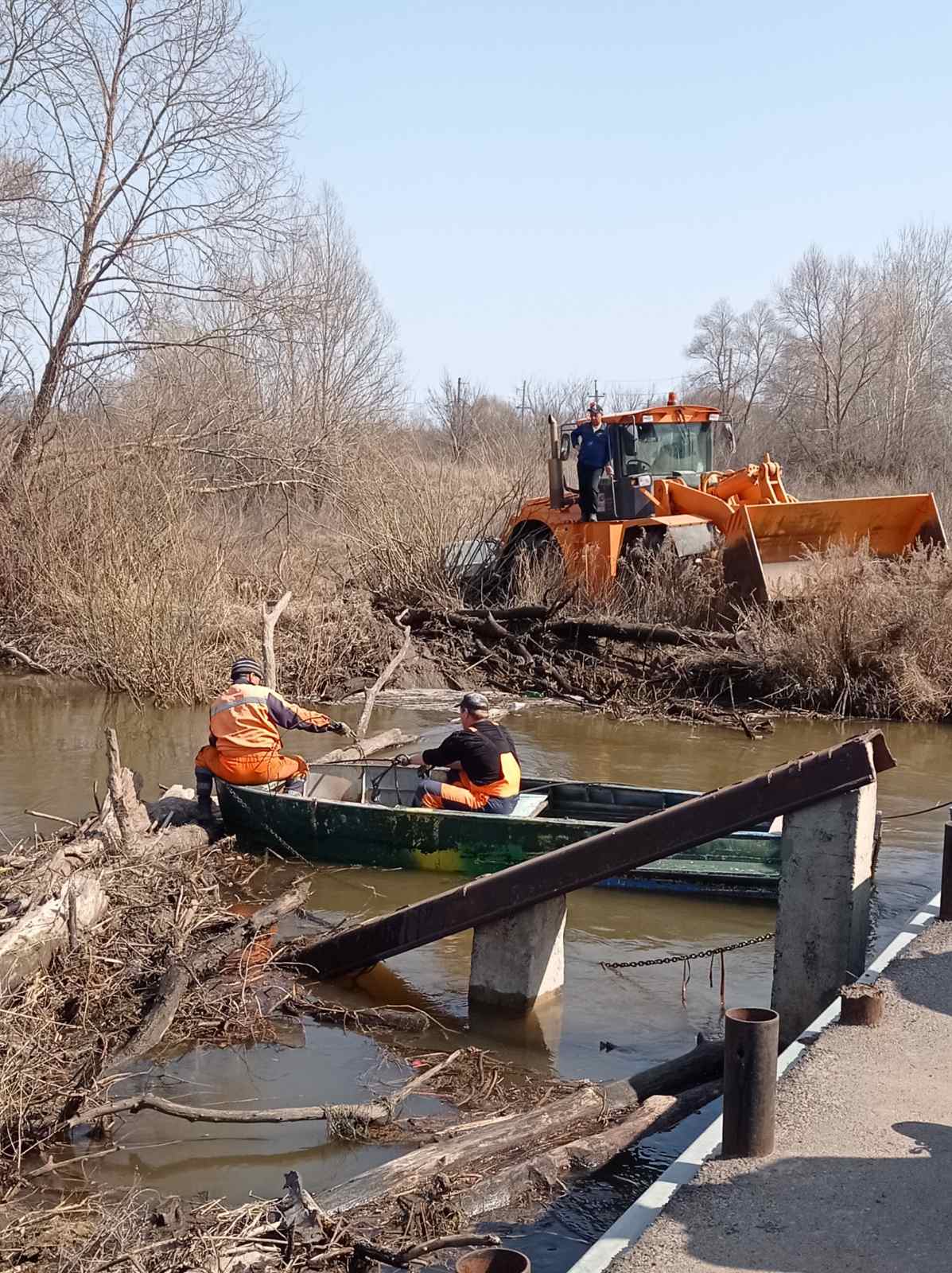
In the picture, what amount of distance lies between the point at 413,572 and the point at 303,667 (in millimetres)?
2656

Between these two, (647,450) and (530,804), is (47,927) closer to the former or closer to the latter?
(530,804)

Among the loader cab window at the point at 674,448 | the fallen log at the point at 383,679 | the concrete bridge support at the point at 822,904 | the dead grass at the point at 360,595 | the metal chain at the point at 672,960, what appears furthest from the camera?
the loader cab window at the point at 674,448

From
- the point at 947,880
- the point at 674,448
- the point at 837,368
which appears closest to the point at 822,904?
the point at 947,880

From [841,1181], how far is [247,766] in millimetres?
6676

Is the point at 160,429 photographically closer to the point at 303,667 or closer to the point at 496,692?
the point at 303,667

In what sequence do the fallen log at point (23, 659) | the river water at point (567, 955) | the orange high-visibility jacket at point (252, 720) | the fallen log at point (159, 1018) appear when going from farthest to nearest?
the fallen log at point (23, 659)
the orange high-visibility jacket at point (252, 720)
the fallen log at point (159, 1018)
the river water at point (567, 955)

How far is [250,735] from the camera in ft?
33.8

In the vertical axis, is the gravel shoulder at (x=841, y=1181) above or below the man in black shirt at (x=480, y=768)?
below

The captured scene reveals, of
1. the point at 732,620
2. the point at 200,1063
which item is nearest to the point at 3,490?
the point at 732,620

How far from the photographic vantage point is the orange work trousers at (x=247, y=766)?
10328 millimetres

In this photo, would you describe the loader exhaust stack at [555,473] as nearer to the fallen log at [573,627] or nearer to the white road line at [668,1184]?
the fallen log at [573,627]

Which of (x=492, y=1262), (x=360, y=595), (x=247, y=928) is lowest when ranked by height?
(x=247, y=928)

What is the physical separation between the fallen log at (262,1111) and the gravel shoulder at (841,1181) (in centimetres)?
187

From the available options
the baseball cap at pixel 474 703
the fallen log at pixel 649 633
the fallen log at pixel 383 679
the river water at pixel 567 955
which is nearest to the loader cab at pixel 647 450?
the fallen log at pixel 649 633
